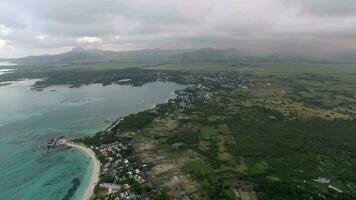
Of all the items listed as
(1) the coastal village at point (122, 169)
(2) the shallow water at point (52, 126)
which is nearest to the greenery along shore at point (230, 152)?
(1) the coastal village at point (122, 169)

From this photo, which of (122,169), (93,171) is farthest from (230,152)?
(93,171)

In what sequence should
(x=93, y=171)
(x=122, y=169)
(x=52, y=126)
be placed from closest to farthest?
(x=122, y=169), (x=93, y=171), (x=52, y=126)

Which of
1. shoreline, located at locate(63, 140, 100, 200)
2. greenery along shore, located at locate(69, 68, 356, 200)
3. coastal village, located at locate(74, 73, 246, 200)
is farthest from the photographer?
greenery along shore, located at locate(69, 68, 356, 200)

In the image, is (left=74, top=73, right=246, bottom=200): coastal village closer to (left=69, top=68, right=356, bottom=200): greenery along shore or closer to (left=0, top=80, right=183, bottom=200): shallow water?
(left=69, top=68, right=356, bottom=200): greenery along shore

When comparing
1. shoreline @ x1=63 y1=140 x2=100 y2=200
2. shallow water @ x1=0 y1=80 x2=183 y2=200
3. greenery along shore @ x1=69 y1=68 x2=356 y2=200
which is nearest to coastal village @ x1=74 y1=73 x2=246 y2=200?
greenery along shore @ x1=69 y1=68 x2=356 y2=200

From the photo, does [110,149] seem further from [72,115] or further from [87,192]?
[72,115]

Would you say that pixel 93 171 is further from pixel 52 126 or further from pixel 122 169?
pixel 52 126

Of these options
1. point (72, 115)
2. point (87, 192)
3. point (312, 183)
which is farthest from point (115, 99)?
point (312, 183)
